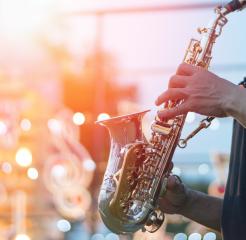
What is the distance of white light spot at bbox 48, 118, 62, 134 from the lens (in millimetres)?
4172

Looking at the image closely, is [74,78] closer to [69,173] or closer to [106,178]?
[69,173]

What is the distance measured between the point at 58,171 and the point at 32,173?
0.57 feet

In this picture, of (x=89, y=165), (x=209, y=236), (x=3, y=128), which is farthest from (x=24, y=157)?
(x=209, y=236)

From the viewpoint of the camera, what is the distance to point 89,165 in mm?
4156

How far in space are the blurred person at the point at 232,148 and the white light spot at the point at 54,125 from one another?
2.52 m

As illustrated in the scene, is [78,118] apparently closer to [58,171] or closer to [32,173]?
[58,171]

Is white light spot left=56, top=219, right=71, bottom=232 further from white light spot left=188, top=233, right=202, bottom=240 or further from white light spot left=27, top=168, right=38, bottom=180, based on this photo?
→ white light spot left=188, top=233, right=202, bottom=240

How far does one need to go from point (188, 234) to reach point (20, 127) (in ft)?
4.05

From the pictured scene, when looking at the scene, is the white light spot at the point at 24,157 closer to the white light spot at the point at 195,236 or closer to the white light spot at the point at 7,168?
the white light spot at the point at 7,168

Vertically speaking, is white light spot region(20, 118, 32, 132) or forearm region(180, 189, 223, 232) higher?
forearm region(180, 189, 223, 232)

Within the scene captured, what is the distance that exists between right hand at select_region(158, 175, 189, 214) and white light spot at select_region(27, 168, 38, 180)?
8.60 feet

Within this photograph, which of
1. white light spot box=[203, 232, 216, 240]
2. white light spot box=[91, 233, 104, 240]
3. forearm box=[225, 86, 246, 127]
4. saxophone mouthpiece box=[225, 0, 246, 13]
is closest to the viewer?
forearm box=[225, 86, 246, 127]

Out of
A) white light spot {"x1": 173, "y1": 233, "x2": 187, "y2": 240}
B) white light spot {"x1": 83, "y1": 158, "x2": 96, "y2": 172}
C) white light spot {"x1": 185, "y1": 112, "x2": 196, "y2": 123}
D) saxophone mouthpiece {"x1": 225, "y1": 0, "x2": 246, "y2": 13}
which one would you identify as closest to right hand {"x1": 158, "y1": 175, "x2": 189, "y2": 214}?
white light spot {"x1": 185, "y1": 112, "x2": 196, "y2": 123}

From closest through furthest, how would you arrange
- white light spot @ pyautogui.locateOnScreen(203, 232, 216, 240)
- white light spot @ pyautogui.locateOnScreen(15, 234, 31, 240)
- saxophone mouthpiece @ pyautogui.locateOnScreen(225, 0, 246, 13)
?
saxophone mouthpiece @ pyautogui.locateOnScreen(225, 0, 246, 13) → white light spot @ pyautogui.locateOnScreen(203, 232, 216, 240) → white light spot @ pyautogui.locateOnScreen(15, 234, 31, 240)
